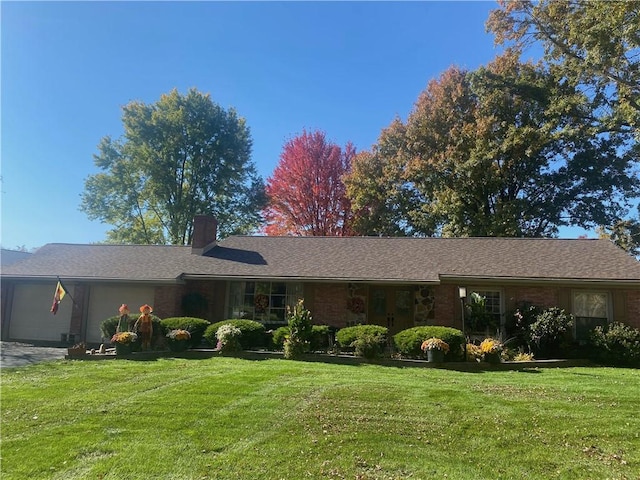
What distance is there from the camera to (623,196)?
25.1 meters

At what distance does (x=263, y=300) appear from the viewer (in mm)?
17156

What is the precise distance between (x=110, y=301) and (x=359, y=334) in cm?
998

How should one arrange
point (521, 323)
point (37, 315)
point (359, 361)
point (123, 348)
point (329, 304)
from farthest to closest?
point (37, 315)
point (329, 304)
point (521, 323)
point (123, 348)
point (359, 361)

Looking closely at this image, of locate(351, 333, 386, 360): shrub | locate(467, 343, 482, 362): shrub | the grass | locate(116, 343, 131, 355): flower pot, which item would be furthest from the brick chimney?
locate(467, 343, 482, 362): shrub

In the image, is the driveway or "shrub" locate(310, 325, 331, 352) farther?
"shrub" locate(310, 325, 331, 352)

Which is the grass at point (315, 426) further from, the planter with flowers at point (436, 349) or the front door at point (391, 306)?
the front door at point (391, 306)

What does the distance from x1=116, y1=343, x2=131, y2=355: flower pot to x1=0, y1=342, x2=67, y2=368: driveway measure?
178 centimetres

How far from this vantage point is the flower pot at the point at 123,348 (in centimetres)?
1337

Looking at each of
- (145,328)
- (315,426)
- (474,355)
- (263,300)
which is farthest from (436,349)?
(145,328)

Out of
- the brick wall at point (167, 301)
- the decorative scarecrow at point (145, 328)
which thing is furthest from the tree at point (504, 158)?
the decorative scarecrow at point (145, 328)

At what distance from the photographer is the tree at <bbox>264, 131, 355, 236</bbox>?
3403 cm

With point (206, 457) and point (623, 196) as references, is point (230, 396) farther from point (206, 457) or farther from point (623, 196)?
point (623, 196)

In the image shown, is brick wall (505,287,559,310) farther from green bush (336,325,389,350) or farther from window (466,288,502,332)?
green bush (336,325,389,350)

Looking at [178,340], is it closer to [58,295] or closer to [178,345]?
[178,345]
